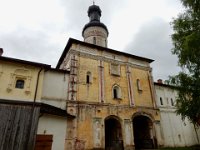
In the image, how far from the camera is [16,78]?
12.8m

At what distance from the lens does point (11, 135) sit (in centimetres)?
1062

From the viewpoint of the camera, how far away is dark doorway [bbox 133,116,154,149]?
17344 mm

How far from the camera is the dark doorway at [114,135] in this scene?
15720 mm

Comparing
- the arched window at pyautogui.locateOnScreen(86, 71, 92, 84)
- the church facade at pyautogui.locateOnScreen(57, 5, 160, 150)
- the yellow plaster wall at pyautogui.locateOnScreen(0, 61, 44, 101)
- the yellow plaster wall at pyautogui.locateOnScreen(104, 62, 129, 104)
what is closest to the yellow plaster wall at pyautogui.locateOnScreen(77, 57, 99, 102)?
the church facade at pyautogui.locateOnScreen(57, 5, 160, 150)

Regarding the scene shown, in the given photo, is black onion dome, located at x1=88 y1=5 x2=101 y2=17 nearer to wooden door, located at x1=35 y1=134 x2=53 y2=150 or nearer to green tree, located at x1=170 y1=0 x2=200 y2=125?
green tree, located at x1=170 y1=0 x2=200 y2=125

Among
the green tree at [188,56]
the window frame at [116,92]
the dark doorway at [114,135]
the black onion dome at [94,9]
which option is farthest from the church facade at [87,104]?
the black onion dome at [94,9]

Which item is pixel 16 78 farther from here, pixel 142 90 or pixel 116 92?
pixel 142 90

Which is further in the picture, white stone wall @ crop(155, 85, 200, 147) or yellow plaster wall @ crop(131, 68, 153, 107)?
white stone wall @ crop(155, 85, 200, 147)

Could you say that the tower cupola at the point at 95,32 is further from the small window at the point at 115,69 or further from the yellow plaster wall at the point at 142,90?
the yellow plaster wall at the point at 142,90

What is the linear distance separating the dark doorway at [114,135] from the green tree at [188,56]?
20.0ft

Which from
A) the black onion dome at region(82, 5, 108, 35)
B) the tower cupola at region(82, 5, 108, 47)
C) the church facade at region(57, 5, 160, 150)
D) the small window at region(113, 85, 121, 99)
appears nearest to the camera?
the church facade at region(57, 5, 160, 150)

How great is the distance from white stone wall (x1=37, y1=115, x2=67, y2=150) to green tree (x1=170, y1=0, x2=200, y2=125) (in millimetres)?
9485

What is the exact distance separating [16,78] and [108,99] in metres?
8.58

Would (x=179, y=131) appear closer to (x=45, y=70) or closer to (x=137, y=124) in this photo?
(x=137, y=124)
